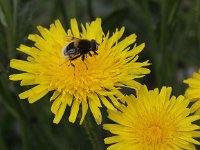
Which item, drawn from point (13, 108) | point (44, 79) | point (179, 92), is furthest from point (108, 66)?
point (179, 92)

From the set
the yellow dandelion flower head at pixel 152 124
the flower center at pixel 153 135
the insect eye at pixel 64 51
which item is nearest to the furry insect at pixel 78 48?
the insect eye at pixel 64 51

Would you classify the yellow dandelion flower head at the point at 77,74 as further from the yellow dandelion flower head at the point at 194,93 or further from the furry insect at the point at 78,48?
Result: the yellow dandelion flower head at the point at 194,93

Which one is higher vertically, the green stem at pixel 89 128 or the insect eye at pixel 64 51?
the insect eye at pixel 64 51

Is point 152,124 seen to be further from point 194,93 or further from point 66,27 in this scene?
point 66,27

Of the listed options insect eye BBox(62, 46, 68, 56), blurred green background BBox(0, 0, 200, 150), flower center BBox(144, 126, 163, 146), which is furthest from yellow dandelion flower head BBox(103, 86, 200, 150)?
insect eye BBox(62, 46, 68, 56)

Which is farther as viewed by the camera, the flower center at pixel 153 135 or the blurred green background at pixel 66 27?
the blurred green background at pixel 66 27

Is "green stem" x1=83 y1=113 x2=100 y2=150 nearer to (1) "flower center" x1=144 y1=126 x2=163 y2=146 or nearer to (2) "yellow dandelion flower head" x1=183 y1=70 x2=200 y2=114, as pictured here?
(1) "flower center" x1=144 y1=126 x2=163 y2=146
